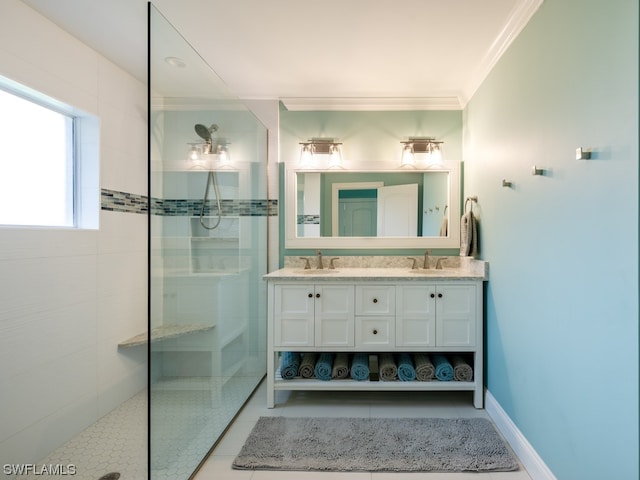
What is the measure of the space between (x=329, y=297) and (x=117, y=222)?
61.8 inches

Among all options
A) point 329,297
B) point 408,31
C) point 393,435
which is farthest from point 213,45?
point 393,435

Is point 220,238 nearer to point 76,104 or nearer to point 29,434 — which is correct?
point 76,104

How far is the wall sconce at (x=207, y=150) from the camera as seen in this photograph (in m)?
1.68

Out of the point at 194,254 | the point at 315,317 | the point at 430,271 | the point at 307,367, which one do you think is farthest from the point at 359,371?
the point at 194,254

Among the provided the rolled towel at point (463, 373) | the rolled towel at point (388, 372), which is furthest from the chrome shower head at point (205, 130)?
the rolled towel at point (463, 373)

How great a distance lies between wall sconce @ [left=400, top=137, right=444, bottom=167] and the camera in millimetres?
2822

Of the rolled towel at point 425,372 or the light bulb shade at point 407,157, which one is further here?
the light bulb shade at point 407,157

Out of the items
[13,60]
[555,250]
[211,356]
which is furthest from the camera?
[211,356]

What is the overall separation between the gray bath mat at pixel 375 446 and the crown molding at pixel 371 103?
2364 mm

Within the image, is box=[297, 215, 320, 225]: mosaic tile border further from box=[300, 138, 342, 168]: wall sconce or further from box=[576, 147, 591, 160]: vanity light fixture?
box=[576, 147, 591, 160]: vanity light fixture

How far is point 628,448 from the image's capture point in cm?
105

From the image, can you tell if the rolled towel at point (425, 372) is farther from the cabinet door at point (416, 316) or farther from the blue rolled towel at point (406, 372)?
the cabinet door at point (416, 316)

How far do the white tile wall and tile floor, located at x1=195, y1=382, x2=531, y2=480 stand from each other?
2.95 ft

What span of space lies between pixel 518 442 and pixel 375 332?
960 millimetres
